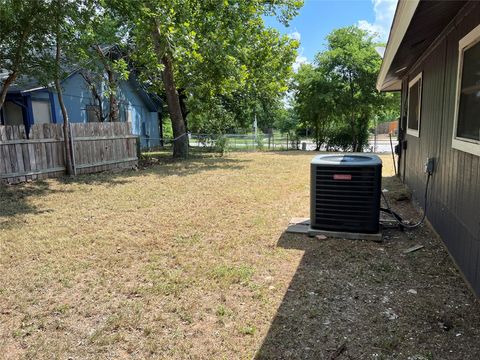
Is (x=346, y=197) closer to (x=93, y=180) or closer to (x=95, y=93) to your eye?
(x=93, y=180)

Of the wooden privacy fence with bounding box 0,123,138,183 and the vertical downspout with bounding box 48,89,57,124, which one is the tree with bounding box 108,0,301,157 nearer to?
the wooden privacy fence with bounding box 0,123,138,183

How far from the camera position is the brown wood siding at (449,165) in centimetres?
302

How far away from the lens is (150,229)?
488cm

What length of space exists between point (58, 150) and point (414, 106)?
8357mm

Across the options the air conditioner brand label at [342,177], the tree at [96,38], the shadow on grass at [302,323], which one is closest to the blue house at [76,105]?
the tree at [96,38]

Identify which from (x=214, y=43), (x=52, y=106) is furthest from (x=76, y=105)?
(x=214, y=43)

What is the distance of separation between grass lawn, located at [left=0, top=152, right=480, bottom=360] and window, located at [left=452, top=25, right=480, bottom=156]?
1.22 metres

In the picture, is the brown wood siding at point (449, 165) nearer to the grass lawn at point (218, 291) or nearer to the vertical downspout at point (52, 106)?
the grass lawn at point (218, 291)

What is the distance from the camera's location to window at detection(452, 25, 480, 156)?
3033mm

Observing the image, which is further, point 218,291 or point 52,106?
point 52,106

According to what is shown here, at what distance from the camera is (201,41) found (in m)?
11.9

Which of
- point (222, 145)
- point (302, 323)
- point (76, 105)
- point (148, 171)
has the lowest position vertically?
point (302, 323)

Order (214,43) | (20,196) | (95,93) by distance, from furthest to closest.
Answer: (95,93)
(214,43)
(20,196)

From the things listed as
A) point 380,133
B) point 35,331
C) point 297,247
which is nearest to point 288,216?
point 297,247
